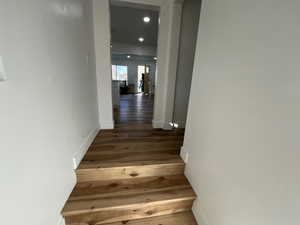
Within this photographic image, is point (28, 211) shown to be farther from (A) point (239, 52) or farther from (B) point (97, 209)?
(A) point (239, 52)

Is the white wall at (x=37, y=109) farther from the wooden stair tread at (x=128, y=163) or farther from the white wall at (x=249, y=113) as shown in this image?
the white wall at (x=249, y=113)

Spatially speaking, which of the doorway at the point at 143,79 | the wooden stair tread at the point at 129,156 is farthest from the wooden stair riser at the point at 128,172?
the doorway at the point at 143,79

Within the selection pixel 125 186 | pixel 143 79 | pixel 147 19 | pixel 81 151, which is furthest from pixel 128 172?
pixel 143 79

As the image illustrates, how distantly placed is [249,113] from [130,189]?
1.24 metres

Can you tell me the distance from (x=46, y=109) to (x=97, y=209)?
911mm

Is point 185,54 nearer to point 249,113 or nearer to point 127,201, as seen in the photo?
point 249,113

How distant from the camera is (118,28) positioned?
176 inches

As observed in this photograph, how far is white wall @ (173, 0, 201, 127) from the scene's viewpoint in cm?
219

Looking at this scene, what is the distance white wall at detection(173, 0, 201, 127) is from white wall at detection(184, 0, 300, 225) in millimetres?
1100

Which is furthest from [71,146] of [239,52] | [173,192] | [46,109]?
[239,52]

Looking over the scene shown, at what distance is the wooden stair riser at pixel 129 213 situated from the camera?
1172mm

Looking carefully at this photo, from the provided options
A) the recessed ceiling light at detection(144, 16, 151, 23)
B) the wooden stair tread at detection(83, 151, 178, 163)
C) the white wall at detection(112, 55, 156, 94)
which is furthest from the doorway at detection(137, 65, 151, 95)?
the wooden stair tread at detection(83, 151, 178, 163)

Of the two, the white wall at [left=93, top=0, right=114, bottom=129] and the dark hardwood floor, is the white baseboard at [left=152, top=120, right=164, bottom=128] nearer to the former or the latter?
the dark hardwood floor

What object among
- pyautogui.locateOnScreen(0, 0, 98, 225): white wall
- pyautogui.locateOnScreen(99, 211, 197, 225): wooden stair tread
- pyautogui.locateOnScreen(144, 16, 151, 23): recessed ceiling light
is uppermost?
pyautogui.locateOnScreen(144, 16, 151, 23): recessed ceiling light
